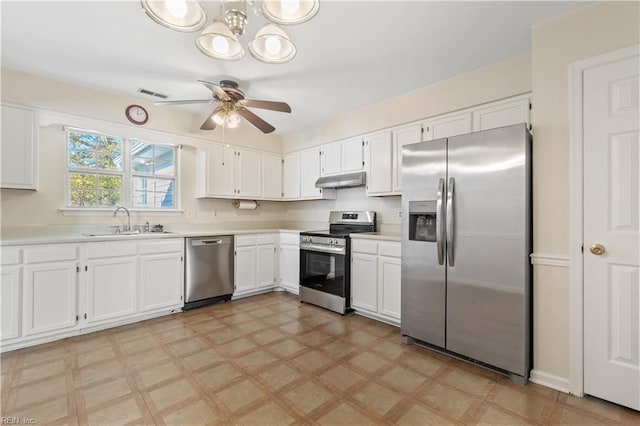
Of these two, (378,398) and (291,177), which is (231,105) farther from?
(378,398)

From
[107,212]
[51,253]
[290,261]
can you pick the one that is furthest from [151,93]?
[290,261]

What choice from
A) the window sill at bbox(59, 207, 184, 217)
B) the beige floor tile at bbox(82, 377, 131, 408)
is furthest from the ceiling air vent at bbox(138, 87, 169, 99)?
the beige floor tile at bbox(82, 377, 131, 408)

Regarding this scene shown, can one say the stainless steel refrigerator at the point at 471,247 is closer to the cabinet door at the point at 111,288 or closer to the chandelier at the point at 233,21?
the chandelier at the point at 233,21

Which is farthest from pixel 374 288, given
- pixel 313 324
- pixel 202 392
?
pixel 202 392

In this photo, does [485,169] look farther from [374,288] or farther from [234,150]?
[234,150]

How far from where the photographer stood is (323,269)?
3803mm

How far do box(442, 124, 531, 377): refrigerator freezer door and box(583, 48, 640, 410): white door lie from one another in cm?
34

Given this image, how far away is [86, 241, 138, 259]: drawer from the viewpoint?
2931 mm

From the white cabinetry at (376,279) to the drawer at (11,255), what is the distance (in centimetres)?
317

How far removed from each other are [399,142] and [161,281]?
10.6ft

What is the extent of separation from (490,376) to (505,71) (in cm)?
260

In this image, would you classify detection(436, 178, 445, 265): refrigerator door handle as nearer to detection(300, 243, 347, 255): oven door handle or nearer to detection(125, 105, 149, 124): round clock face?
detection(300, 243, 347, 255): oven door handle

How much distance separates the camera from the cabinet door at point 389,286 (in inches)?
122

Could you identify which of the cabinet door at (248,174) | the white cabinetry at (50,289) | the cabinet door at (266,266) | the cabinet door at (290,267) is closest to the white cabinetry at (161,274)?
the white cabinetry at (50,289)
